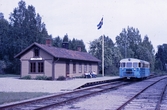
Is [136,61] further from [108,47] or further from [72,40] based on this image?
[72,40]

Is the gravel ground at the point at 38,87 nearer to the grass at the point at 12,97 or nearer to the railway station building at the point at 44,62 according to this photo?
the grass at the point at 12,97

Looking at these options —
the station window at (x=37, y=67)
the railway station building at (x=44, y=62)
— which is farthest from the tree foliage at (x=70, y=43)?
the station window at (x=37, y=67)

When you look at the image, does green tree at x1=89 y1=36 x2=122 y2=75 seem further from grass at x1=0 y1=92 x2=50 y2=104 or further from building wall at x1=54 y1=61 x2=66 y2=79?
grass at x1=0 y1=92 x2=50 y2=104

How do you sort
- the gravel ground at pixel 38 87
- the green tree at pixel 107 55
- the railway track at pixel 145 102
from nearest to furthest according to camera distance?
the railway track at pixel 145 102, the gravel ground at pixel 38 87, the green tree at pixel 107 55

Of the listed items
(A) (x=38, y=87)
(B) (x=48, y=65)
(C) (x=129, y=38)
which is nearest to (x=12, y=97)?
(A) (x=38, y=87)

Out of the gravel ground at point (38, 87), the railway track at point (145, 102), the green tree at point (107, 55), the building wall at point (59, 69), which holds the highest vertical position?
the green tree at point (107, 55)

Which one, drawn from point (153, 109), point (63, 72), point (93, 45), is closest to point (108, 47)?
point (93, 45)

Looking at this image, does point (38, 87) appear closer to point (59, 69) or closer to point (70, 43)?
point (59, 69)

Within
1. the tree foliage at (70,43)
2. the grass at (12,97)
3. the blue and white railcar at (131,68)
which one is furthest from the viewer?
the tree foliage at (70,43)

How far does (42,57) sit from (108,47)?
27.2 m

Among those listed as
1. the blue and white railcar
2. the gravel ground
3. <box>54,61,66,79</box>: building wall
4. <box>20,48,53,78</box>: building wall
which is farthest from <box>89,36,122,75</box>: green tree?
the gravel ground

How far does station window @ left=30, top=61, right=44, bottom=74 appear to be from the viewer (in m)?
35.1

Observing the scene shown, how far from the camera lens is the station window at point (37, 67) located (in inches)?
1382

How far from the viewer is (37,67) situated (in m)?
35.3
